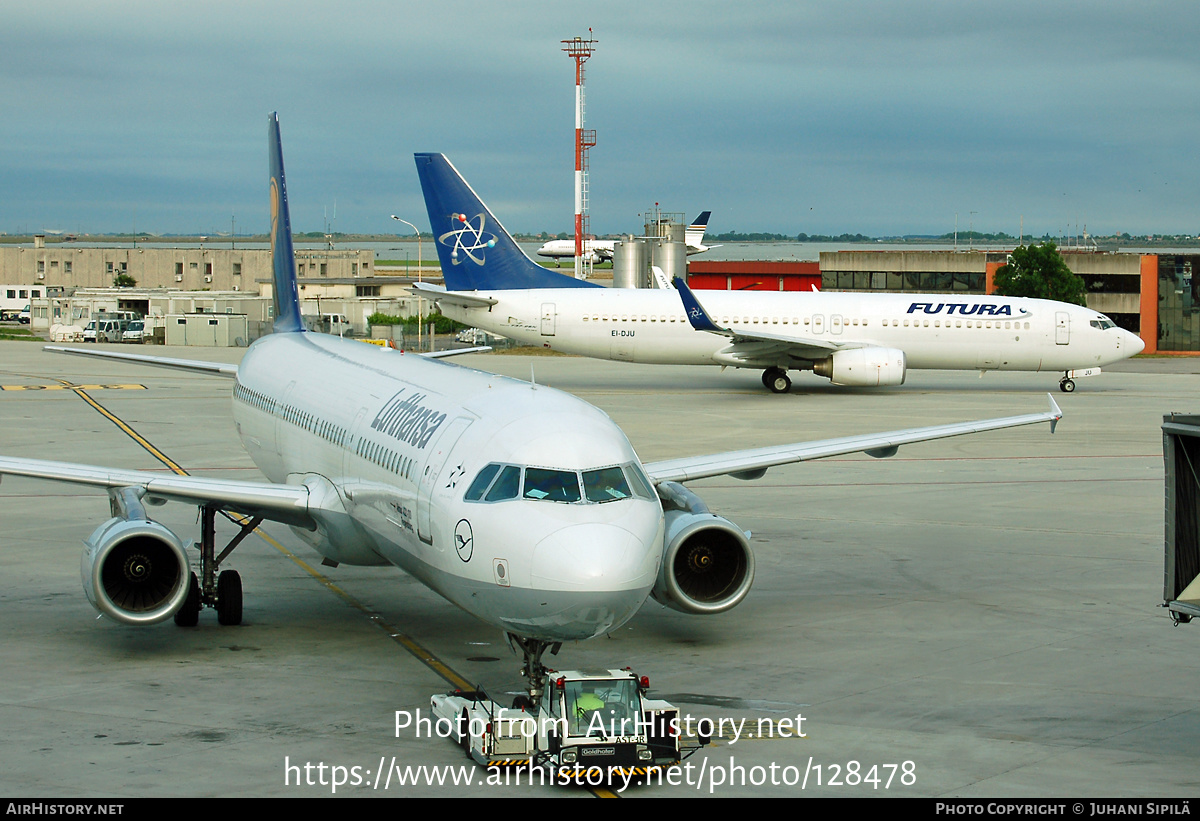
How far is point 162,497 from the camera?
727 inches

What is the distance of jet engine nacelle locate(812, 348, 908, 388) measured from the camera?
5209cm

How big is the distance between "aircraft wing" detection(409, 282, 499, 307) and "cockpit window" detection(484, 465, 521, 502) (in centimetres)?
4215

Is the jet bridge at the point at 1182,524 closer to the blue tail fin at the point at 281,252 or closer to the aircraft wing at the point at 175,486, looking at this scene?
the aircraft wing at the point at 175,486

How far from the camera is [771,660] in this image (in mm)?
17203

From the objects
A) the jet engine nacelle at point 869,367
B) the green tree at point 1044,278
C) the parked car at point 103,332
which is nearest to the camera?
the jet engine nacelle at point 869,367

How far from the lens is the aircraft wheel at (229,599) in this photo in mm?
18984

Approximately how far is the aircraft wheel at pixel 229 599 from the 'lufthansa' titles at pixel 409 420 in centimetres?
317

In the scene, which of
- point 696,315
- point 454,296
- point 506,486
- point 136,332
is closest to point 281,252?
point 506,486

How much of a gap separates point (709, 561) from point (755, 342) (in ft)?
118

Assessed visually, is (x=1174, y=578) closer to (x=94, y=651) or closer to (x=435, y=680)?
(x=435, y=680)

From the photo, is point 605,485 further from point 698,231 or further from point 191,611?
point 698,231

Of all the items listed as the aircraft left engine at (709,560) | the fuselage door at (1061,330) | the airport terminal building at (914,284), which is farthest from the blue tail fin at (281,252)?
the airport terminal building at (914,284)

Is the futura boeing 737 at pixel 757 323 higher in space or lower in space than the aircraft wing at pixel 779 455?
higher

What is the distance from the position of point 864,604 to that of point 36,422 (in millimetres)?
32932
